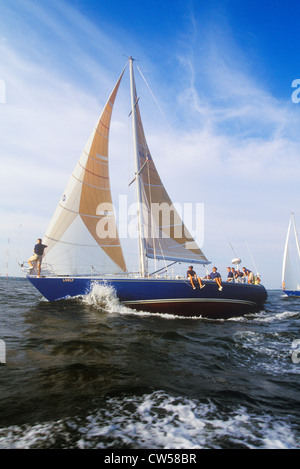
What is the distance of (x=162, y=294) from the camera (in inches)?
407

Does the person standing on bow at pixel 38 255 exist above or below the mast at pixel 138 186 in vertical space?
below

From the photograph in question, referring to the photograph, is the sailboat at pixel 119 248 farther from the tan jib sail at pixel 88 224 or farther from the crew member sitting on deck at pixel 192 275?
the crew member sitting on deck at pixel 192 275

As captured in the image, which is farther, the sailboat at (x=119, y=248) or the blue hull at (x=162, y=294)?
the sailboat at (x=119, y=248)

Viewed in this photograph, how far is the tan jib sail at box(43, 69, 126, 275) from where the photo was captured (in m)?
12.4

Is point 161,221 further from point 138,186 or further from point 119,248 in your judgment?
point 119,248

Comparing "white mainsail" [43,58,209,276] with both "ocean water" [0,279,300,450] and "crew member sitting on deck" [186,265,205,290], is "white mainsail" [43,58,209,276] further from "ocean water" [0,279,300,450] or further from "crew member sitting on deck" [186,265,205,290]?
"ocean water" [0,279,300,450]

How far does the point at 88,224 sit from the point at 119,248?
7.23ft

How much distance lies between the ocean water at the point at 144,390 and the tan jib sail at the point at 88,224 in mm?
5333

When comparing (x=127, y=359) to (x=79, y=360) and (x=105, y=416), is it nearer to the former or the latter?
(x=79, y=360)

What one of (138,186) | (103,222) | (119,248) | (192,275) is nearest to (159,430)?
(192,275)

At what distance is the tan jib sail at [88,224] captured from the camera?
12.4m

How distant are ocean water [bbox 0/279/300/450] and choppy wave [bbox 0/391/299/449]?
0.01m

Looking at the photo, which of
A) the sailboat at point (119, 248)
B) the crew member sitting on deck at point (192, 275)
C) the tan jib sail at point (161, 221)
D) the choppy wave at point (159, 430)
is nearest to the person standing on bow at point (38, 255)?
the sailboat at point (119, 248)

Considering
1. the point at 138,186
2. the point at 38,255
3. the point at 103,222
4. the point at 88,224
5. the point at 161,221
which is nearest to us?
the point at 38,255
